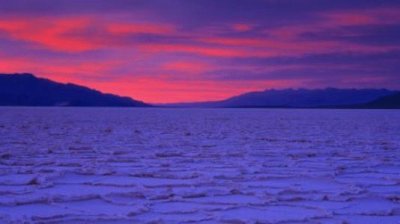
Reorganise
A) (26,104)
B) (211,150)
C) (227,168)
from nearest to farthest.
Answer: (227,168) < (211,150) < (26,104)

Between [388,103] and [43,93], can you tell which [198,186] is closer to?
[388,103]

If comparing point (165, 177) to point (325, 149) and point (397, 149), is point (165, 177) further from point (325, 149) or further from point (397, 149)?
point (397, 149)

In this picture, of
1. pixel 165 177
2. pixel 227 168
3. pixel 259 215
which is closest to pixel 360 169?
pixel 227 168

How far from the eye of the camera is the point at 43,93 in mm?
144625

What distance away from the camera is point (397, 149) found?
9.05 meters

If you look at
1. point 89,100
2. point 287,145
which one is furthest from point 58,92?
point 287,145

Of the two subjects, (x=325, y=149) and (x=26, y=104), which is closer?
(x=325, y=149)

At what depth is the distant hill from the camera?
451ft

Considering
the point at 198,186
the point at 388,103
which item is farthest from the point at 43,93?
the point at 198,186

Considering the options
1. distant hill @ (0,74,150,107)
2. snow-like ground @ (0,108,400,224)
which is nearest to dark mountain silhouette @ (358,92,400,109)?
distant hill @ (0,74,150,107)

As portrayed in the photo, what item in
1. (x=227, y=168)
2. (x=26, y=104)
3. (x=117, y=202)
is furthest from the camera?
(x=26, y=104)

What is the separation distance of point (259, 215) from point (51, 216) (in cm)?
144

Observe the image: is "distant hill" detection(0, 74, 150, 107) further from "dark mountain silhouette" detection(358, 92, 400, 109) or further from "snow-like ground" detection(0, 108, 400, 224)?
"snow-like ground" detection(0, 108, 400, 224)

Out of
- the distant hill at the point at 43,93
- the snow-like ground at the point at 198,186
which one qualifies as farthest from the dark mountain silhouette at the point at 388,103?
the snow-like ground at the point at 198,186
